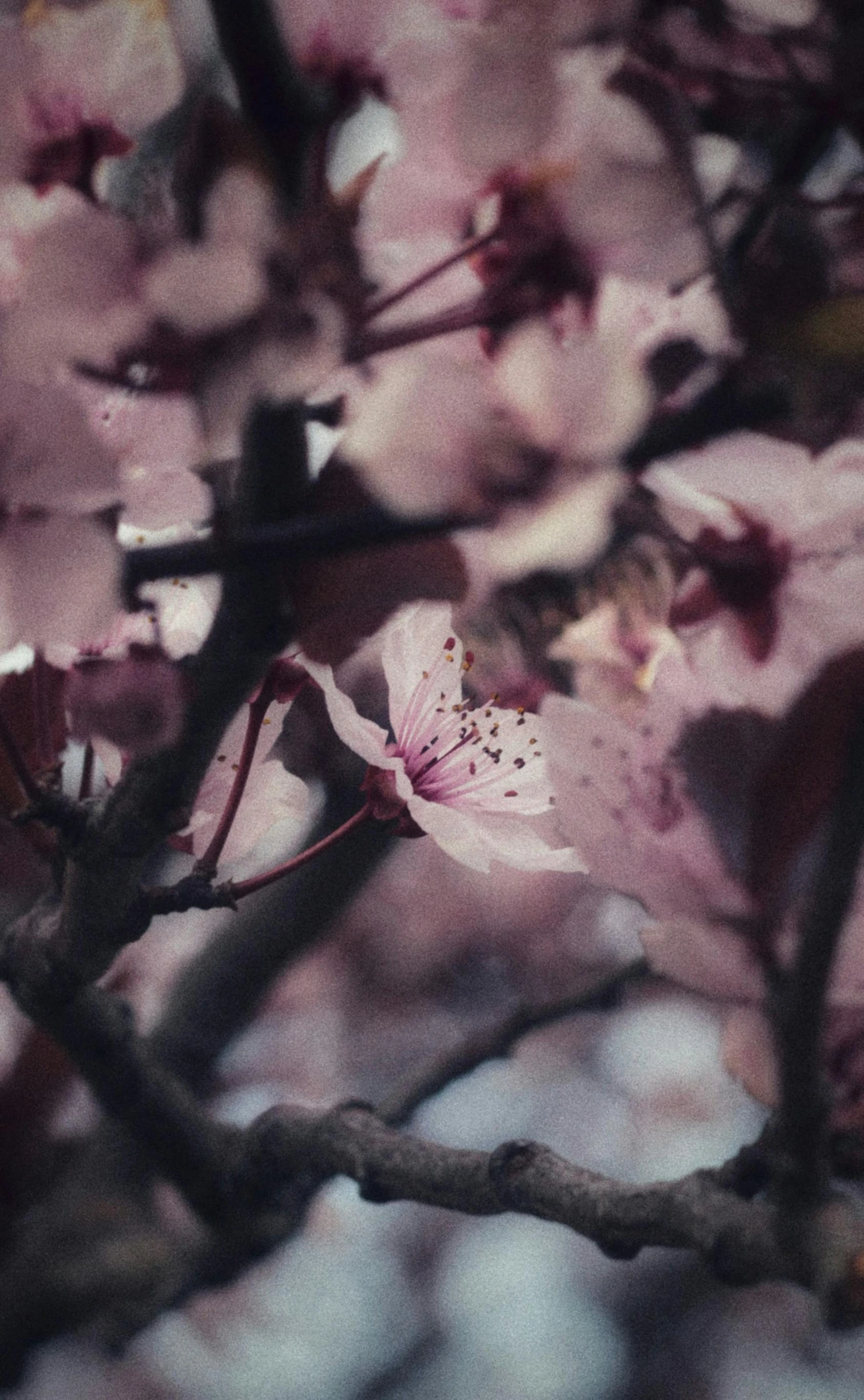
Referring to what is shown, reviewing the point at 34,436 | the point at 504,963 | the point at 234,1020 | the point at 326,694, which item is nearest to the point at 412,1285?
the point at 504,963

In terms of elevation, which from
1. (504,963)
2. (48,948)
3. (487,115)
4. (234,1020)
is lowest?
(504,963)

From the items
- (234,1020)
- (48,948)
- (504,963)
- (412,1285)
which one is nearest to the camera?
(48,948)

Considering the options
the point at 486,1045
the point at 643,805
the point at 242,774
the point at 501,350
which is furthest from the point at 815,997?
the point at 486,1045

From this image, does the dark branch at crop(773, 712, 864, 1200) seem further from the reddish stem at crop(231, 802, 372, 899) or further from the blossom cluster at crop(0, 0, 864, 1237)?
the reddish stem at crop(231, 802, 372, 899)

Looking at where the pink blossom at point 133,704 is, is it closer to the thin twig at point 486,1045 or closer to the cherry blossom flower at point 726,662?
the cherry blossom flower at point 726,662

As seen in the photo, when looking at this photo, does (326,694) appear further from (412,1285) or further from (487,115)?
(412,1285)

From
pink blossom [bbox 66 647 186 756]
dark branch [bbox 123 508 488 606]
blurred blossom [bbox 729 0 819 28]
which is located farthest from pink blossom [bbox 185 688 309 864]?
blurred blossom [bbox 729 0 819 28]
